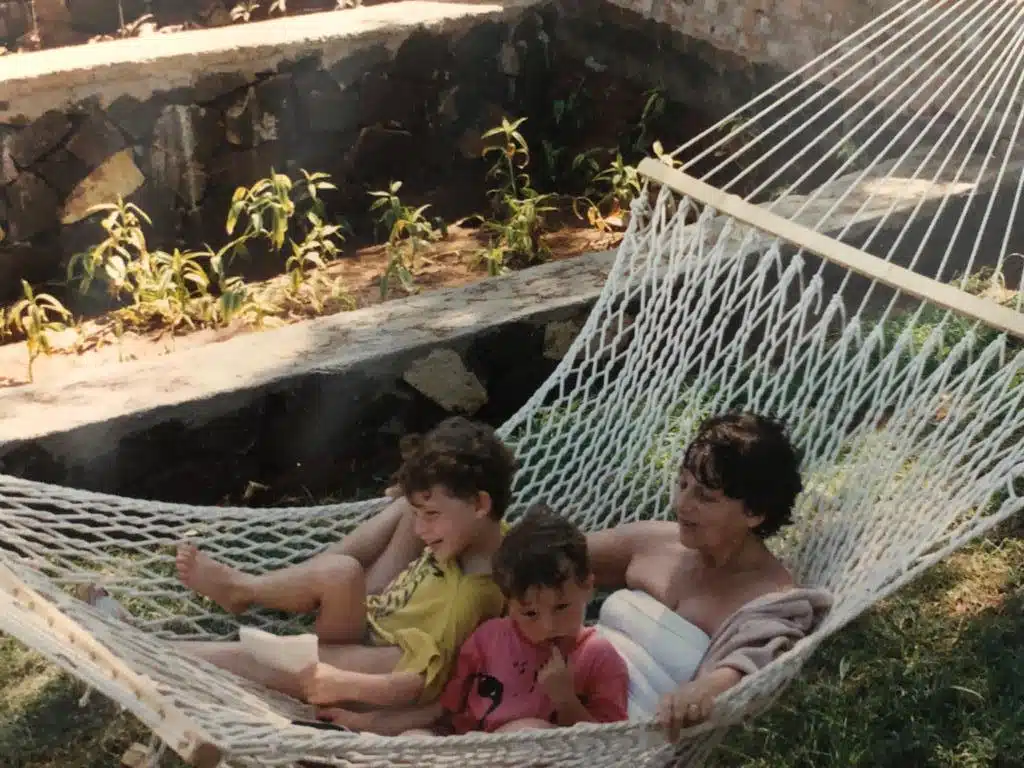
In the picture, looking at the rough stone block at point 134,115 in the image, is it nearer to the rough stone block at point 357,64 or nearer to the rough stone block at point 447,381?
the rough stone block at point 357,64

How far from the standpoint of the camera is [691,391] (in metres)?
2.32

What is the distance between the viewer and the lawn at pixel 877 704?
196 centimetres

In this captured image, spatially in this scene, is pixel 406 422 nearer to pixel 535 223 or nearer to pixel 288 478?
pixel 288 478

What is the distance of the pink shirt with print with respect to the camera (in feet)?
5.66

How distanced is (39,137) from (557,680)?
2398 millimetres

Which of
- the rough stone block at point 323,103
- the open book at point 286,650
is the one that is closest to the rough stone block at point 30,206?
the rough stone block at point 323,103

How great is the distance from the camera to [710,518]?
6.15 ft

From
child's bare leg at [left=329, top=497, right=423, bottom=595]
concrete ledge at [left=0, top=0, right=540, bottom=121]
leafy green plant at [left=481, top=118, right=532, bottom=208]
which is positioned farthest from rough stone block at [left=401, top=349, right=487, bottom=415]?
concrete ledge at [left=0, top=0, right=540, bottom=121]

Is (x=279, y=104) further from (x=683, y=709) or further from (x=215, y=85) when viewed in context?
(x=683, y=709)

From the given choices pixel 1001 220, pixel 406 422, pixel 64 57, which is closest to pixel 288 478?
pixel 406 422

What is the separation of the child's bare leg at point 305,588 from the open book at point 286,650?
13 cm

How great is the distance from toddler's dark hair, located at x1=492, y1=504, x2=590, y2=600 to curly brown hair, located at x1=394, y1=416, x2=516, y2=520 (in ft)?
0.56

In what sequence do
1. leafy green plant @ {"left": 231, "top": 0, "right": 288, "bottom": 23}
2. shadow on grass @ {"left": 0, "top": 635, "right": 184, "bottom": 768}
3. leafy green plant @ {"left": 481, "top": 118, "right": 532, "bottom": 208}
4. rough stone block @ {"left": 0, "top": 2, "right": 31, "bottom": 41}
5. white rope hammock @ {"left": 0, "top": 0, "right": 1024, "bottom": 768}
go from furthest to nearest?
leafy green plant @ {"left": 231, "top": 0, "right": 288, "bottom": 23}, rough stone block @ {"left": 0, "top": 2, "right": 31, "bottom": 41}, leafy green plant @ {"left": 481, "top": 118, "right": 532, "bottom": 208}, shadow on grass @ {"left": 0, "top": 635, "right": 184, "bottom": 768}, white rope hammock @ {"left": 0, "top": 0, "right": 1024, "bottom": 768}

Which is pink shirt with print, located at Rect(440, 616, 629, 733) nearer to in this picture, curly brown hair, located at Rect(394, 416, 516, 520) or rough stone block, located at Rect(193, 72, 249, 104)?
curly brown hair, located at Rect(394, 416, 516, 520)
